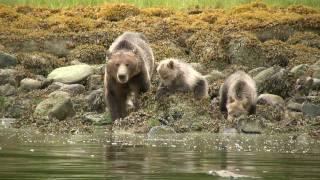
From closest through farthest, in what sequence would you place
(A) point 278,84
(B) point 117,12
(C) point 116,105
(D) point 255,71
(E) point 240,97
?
(E) point 240,97, (C) point 116,105, (A) point 278,84, (D) point 255,71, (B) point 117,12

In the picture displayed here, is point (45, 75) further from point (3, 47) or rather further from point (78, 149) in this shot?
point (78, 149)

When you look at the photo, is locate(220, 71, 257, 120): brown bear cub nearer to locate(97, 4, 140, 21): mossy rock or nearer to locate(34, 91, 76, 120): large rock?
locate(34, 91, 76, 120): large rock

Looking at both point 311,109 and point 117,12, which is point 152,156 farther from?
point 117,12

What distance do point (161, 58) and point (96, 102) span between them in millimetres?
4758

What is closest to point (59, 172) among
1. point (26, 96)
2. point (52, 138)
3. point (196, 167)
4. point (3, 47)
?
point (196, 167)

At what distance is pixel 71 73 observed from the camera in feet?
71.4

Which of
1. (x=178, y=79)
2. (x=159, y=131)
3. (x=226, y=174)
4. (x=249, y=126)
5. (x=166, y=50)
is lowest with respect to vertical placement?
(x=226, y=174)

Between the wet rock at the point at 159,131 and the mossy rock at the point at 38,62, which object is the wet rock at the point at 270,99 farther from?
the mossy rock at the point at 38,62

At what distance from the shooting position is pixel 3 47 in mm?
25406

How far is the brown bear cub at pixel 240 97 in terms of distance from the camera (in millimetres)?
17864

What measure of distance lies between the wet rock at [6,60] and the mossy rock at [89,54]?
1537 millimetres

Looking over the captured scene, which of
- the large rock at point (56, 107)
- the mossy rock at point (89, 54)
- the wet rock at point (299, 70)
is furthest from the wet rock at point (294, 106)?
the mossy rock at point (89, 54)

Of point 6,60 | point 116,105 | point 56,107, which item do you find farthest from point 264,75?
point 6,60

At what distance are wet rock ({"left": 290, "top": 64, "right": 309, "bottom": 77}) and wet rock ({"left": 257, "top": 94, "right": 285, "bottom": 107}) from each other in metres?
1.71
